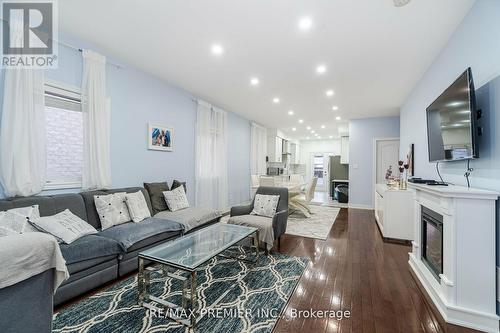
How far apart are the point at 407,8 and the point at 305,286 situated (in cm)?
298

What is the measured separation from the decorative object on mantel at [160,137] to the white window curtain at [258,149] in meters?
3.49

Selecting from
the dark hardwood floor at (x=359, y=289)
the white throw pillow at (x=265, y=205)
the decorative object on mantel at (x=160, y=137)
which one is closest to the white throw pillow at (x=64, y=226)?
the decorative object on mantel at (x=160, y=137)

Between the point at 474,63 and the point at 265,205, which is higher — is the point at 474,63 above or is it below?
above

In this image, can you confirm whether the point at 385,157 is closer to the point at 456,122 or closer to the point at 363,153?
the point at 363,153

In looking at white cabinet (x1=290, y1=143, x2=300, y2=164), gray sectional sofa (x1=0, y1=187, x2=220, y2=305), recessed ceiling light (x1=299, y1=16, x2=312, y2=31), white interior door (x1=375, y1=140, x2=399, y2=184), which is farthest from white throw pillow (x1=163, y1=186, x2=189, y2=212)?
white cabinet (x1=290, y1=143, x2=300, y2=164)

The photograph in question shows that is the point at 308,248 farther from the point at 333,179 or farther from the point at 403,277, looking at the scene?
the point at 333,179

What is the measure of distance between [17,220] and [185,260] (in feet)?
5.07

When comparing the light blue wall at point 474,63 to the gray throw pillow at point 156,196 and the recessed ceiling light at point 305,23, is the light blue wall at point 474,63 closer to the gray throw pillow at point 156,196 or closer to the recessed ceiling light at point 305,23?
the recessed ceiling light at point 305,23

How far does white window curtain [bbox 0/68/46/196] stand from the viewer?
2.23m

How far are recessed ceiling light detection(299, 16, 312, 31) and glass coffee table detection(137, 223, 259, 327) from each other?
8.10ft

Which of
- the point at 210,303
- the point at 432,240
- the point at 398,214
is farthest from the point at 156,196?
the point at 398,214

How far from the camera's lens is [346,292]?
2203 millimetres

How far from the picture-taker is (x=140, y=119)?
12.1 feet

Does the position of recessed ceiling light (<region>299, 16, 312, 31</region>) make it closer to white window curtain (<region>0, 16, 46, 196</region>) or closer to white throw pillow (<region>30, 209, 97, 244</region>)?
white window curtain (<region>0, 16, 46, 196</region>)
